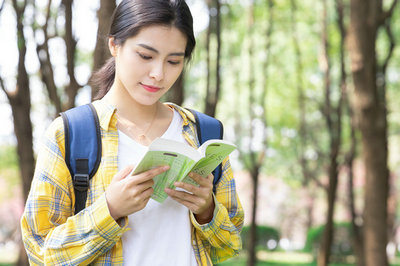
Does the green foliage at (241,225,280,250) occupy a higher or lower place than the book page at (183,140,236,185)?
lower

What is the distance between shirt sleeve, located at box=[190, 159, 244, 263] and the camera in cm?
206

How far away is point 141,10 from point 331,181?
9.80 meters

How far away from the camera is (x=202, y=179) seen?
76.6 inches

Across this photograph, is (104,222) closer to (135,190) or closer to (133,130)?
(135,190)

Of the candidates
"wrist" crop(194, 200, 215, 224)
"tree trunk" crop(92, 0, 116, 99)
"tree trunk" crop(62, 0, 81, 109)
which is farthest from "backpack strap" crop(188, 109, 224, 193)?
"tree trunk" crop(62, 0, 81, 109)

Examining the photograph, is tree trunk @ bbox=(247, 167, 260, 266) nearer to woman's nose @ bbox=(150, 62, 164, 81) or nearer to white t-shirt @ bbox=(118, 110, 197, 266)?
white t-shirt @ bbox=(118, 110, 197, 266)

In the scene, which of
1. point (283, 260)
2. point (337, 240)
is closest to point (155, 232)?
point (283, 260)

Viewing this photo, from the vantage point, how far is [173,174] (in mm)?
1872

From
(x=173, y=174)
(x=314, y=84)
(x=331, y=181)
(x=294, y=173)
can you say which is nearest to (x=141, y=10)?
(x=173, y=174)

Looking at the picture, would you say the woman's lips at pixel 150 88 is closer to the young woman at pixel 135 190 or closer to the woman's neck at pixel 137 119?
the young woman at pixel 135 190

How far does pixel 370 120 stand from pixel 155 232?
551 cm

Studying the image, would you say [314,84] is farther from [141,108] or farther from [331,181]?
[141,108]

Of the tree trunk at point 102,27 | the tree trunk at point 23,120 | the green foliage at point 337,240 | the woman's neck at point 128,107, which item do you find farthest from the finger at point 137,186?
the green foliage at point 337,240

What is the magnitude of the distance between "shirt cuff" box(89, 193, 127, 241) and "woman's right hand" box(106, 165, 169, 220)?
2cm
